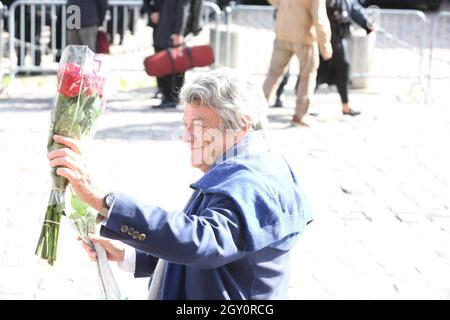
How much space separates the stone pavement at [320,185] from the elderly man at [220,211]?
80 centimetres

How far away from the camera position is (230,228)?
8.81 ft

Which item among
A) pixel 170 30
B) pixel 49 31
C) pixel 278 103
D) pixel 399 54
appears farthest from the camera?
pixel 399 54

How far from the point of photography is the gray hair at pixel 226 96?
283cm

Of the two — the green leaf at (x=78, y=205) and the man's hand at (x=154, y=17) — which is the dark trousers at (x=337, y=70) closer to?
the man's hand at (x=154, y=17)

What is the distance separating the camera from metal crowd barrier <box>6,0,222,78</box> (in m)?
12.5

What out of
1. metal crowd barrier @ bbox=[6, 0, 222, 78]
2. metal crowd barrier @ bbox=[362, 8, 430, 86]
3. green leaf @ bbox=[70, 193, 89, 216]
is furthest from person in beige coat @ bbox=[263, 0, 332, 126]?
green leaf @ bbox=[70, 193, 89, 216]

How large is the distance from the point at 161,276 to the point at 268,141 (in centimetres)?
50

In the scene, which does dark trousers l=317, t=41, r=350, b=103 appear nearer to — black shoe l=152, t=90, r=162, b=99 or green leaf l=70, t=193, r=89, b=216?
black shoe l=152, t=90, r=162, b=99

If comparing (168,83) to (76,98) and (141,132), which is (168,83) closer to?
(141,132)

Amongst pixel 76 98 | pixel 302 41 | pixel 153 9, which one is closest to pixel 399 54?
pixel 153 9

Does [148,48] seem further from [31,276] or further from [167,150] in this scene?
[31,276]

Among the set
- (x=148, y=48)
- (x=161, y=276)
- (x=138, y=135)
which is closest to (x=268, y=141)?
(x=161, y=276)

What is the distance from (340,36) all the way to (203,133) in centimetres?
806
